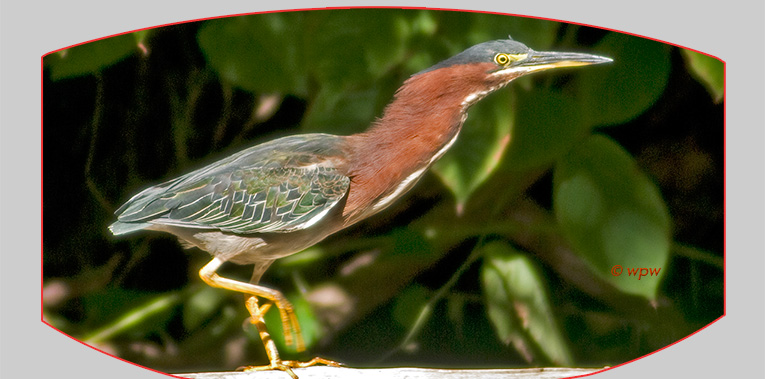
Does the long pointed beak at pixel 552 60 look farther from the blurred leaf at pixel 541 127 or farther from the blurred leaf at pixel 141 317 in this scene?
the blurred leaf at pixel 141 317

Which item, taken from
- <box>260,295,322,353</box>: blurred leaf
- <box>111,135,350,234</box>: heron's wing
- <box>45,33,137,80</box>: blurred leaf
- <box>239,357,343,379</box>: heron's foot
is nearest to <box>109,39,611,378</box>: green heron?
<box>111,135,350,234</box>: heron's wing

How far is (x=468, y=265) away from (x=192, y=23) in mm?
1332

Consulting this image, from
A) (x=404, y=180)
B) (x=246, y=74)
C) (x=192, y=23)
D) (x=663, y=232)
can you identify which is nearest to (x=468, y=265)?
(x=404, y=180)

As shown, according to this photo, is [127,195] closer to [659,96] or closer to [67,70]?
[67,70]

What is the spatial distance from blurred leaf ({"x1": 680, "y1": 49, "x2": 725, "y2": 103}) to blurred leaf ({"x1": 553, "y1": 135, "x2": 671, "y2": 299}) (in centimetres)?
40

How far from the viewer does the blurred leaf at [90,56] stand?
3.91 m

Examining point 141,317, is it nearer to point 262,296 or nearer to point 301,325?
point 262,296

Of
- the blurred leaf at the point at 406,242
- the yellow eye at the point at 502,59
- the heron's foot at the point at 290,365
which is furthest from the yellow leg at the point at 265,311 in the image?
the yellow eye at the point at 502,59

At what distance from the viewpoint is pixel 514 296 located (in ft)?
13.2

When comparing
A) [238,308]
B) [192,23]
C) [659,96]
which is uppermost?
[192,23]

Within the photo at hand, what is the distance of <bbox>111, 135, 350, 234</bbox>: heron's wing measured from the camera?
3801mm

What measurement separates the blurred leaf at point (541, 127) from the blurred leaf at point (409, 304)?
575 mm

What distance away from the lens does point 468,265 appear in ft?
13.2

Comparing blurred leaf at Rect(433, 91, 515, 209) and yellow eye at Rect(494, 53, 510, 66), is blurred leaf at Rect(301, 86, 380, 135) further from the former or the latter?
yellow eye at Rect(494, 53, 510, 66)
